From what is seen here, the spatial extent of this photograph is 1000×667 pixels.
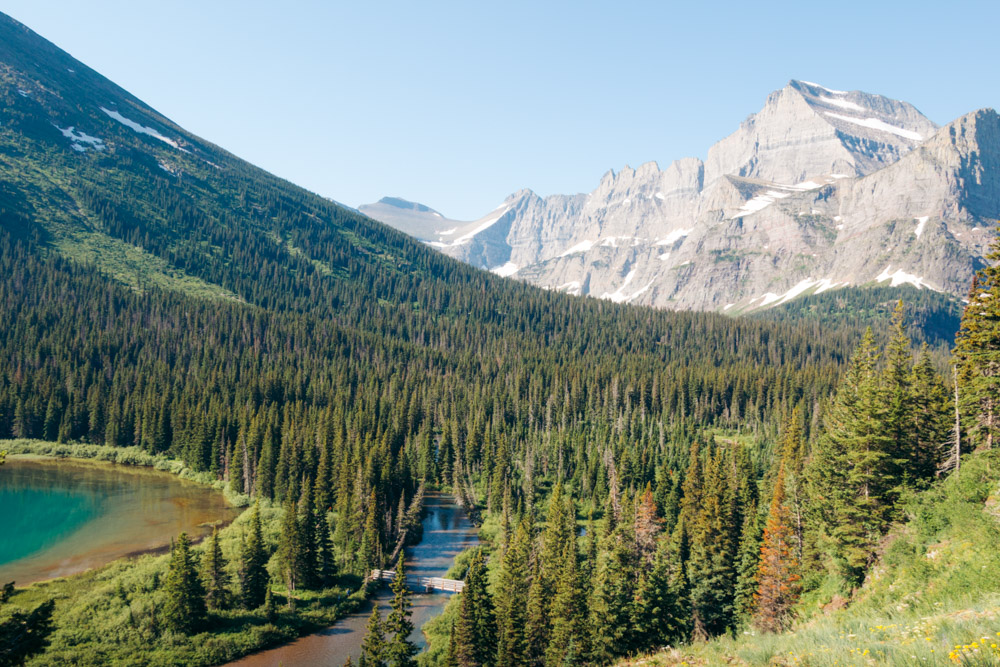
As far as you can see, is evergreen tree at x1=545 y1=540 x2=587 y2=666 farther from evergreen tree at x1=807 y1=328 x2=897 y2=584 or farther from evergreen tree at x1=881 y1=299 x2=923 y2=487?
evergreen tree at x1=881 y1=299 x2=923 y2=487

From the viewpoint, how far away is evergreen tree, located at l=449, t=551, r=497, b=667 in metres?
39.8

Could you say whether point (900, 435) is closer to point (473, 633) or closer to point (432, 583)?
point (473, 633)

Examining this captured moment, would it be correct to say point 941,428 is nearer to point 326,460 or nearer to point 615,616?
point 615,616

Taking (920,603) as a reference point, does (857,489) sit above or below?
above

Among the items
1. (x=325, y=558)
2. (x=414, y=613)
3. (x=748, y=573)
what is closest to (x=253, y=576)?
(x=325, y=558)

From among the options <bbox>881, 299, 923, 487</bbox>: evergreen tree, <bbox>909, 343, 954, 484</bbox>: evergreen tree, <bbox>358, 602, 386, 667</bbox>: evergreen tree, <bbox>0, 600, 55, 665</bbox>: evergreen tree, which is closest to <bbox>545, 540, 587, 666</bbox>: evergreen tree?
<bbox>358, 602, 386, 667</bbox>: evergreen tree

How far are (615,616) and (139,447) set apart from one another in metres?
110

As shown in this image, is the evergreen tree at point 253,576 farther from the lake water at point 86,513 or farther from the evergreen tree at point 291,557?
the lake water at point 86,513

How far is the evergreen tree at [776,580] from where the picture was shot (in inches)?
1522

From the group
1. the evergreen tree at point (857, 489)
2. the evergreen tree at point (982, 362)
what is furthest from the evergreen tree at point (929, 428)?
the evergreen tree at point (857, 489)

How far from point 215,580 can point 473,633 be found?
25759mm

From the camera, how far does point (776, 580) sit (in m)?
40.1

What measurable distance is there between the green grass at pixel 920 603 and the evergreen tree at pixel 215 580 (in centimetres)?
4227

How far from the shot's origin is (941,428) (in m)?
37.2
